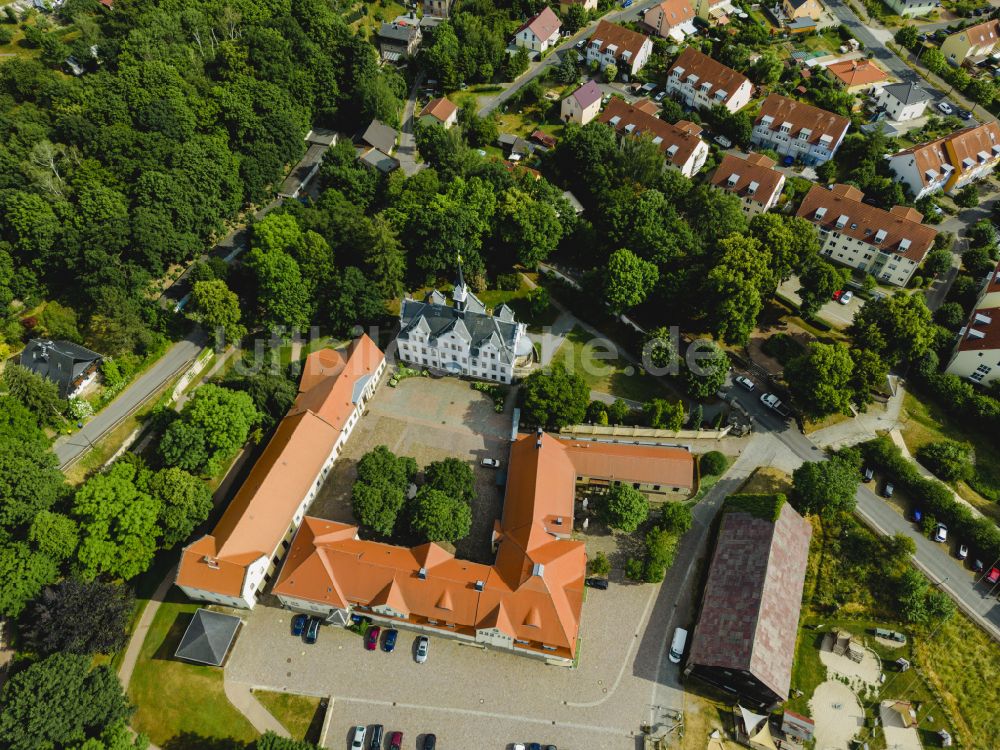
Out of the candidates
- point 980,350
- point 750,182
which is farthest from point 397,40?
point 980,350

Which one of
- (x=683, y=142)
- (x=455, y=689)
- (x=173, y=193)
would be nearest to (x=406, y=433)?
(x=455, y=689)

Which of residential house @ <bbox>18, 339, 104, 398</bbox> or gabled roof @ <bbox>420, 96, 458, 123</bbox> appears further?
gabled roof @ <bbox>420, 96, 458, 123</bbox>

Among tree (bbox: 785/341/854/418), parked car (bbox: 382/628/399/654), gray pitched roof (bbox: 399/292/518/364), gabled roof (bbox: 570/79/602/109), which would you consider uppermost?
gabled roof (bbox: 570/79/602/109)

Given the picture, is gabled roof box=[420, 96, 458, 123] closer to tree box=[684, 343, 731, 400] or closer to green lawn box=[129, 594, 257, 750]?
tree box=[684, 343, 731, 400]

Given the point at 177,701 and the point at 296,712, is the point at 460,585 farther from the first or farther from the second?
the point at 177,701

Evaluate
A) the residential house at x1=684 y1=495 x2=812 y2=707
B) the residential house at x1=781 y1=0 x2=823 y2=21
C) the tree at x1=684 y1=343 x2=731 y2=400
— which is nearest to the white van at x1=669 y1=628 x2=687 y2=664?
the residential house at x1=684 y1=495 x2=812 y2=707

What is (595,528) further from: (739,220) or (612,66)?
(612,66)
